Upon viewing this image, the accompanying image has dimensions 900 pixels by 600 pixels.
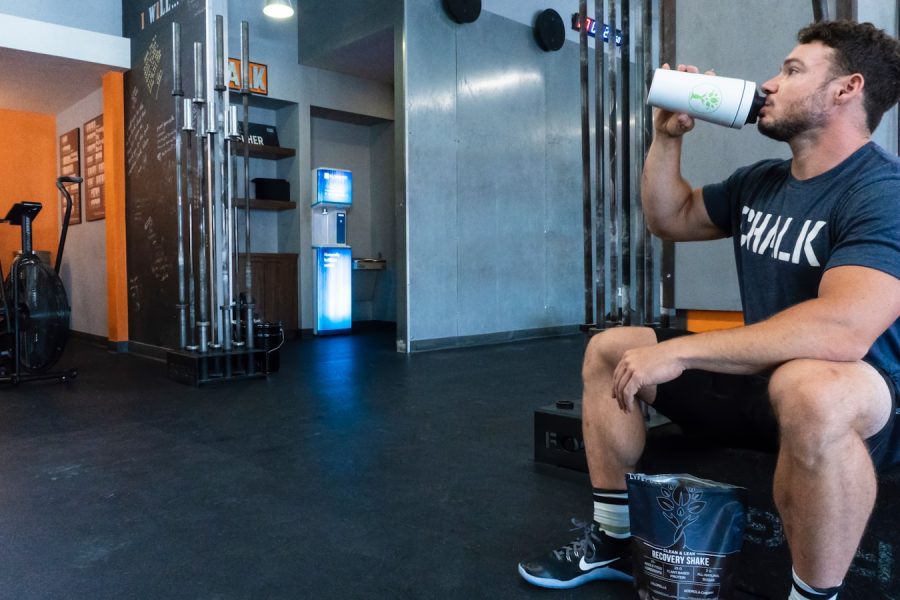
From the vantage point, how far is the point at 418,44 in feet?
16.8

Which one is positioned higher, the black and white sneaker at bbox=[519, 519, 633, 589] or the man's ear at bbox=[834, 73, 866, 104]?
the man's ear at bbox=[834, 73, 866, 104]

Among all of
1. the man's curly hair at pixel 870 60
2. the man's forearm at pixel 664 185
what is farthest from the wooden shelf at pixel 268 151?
the man's curly hair at pixel 870 60

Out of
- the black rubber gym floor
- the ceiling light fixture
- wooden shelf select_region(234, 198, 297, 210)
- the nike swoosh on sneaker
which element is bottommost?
the black rubber gym floor

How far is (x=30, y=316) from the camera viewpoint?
12.4 feet

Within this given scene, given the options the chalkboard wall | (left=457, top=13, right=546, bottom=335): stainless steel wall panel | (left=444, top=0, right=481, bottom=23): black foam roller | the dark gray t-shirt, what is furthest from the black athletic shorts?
(left=444, top=0, right=481, bottom=23): black foam roller

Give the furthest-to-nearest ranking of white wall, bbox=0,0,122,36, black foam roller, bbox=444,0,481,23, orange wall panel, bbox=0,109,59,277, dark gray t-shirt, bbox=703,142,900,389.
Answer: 1. orange wall panel, bbox=0,109,59,277
2. black foam roller, bbox=444,0,481,23
3. white wall, bbox=0,0,122,36
4. dark gray t-shirt, bbox=703,142,900,389

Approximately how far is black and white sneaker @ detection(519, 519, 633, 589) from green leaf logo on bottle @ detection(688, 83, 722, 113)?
87cm

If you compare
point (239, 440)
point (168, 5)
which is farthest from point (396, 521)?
point (168, 5)

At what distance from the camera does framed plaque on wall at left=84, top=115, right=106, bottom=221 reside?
5.51 meters

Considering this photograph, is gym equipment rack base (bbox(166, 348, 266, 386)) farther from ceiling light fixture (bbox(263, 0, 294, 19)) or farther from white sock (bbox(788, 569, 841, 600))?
white sock (bbox(788, 569, 841, 600))

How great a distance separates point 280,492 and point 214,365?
6.54 feet

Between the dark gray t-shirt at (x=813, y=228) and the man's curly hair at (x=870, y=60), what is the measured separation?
0.30 ft

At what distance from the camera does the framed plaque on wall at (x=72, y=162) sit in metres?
5.98

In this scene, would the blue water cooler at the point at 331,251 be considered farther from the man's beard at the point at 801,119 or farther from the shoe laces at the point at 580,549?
the man's beard at the point at 801,119
